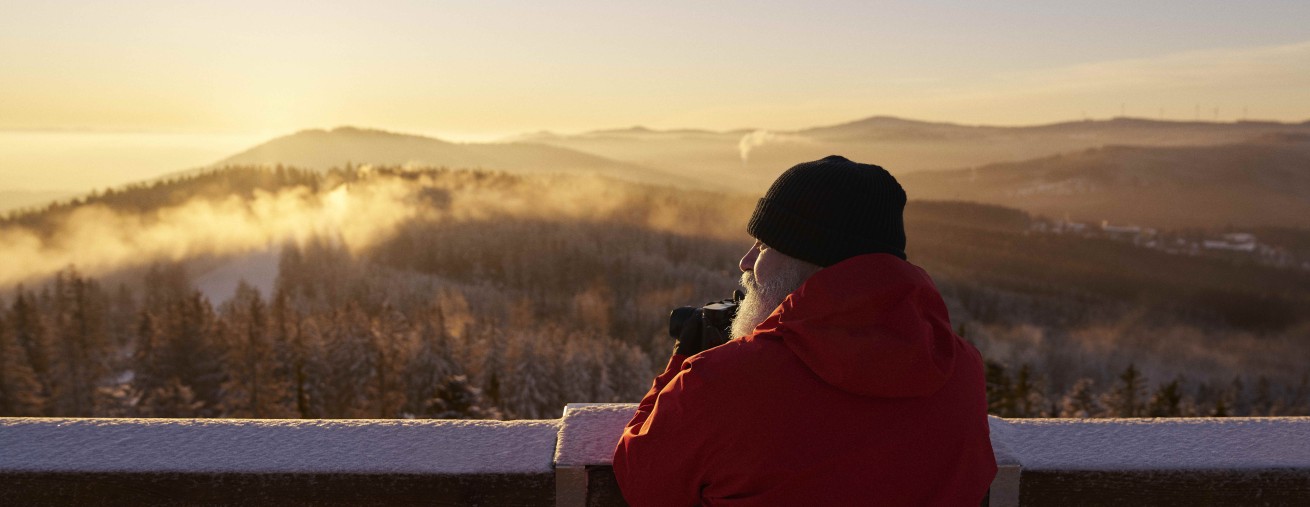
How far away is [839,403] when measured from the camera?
2.67 meters

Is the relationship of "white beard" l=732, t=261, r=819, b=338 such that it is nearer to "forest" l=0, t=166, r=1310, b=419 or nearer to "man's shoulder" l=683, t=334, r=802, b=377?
"man's shoulder" l=683, t=334, r=802, b=377

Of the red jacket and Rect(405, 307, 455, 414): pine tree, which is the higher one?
the red jacket

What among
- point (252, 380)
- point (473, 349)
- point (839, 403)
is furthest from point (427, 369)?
point (839, 403)

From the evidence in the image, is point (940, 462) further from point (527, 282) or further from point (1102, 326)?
point (1102, 326)

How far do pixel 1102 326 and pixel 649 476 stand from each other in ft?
685

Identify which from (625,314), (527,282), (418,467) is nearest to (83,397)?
(418,467)

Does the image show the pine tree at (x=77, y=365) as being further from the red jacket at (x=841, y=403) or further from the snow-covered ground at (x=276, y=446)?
the red jacket at (x=841, y=403)

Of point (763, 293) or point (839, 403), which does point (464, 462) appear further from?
point (839, 403)

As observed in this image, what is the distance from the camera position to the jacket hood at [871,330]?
259cm

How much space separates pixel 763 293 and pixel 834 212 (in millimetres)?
475

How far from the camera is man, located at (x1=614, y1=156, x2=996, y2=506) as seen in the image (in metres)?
2.64

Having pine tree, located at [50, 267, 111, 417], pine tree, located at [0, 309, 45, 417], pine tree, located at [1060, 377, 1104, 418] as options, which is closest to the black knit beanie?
pine tree, located at [0, 309, 45, 417]

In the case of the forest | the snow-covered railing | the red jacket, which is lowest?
the forest

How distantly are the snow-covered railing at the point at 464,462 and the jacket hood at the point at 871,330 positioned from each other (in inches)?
44.9
